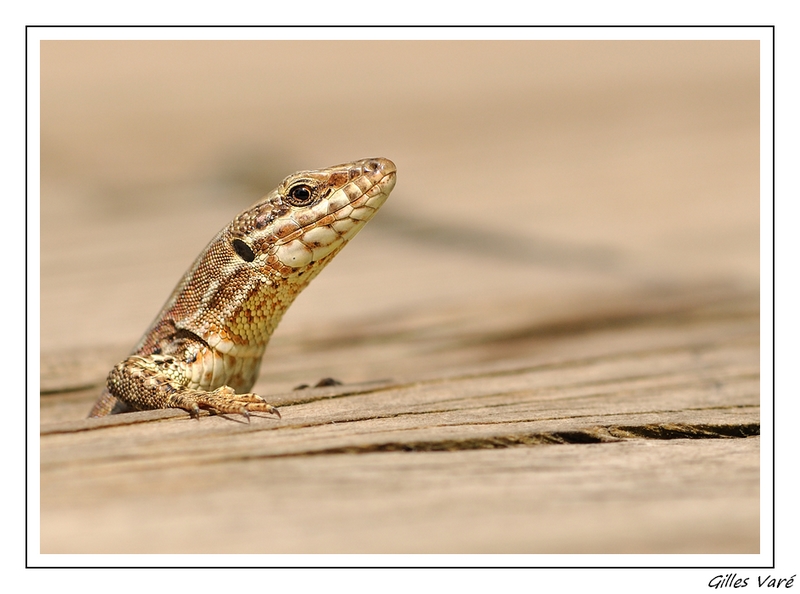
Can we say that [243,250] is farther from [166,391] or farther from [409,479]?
[409,479]

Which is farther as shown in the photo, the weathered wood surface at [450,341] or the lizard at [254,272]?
the lizard at [254,272]

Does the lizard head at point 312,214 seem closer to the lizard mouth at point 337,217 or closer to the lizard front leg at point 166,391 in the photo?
the lizard mouth at point 337,217

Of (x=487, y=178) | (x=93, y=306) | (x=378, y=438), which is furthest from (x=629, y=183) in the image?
(x=378, y=438)

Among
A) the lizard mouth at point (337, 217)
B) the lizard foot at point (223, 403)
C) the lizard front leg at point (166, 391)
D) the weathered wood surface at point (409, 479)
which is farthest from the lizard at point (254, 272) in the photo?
the weathered wood surface at point (409, 479)

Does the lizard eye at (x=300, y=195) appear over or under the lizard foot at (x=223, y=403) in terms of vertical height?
over

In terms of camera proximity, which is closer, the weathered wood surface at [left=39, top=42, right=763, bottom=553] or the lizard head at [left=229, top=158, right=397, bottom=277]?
the weathered wood surface at [left=39, top=42, right=763, bottom=553]

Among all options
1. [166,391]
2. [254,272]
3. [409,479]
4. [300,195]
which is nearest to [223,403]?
[166,391]

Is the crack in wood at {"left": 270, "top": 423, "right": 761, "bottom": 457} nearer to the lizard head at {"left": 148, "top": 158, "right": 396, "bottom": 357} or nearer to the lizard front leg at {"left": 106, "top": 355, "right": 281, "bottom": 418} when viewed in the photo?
the lizard front leg at {"left": 106, "top": 355, "right": 281, "bottom": 418}

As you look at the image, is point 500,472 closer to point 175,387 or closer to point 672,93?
point 175,387

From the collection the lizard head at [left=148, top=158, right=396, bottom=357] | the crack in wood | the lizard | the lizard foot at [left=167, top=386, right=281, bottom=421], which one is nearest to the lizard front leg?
the lizard foot at [left=167, top=386, right=281, bottom=421]
